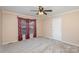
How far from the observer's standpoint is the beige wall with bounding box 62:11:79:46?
4730 millimetres

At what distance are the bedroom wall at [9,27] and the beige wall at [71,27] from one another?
3.35m

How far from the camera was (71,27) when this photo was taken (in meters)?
5.06

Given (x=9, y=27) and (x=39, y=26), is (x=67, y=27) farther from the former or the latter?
(x=9, y=27)

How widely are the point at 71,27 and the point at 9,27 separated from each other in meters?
3.90

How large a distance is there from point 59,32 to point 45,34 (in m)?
1.89

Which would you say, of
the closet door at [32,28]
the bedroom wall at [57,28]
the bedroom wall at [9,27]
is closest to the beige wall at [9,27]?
the bedroom wall at [9,27]

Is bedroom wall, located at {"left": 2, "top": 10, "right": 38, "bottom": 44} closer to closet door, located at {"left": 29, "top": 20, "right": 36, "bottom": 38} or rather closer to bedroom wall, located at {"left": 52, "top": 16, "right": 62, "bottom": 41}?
closet door, located at {"left": 29, "top": 20, "right": 36, "bottom": 38}

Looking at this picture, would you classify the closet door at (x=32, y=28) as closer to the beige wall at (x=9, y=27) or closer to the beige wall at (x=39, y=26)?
the beige wall at (x=39, y=26)

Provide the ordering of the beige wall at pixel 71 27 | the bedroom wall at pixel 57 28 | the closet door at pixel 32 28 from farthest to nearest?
1. the closet door at pixel 32 28
2. the bedroom wall at pixel 57 28
3. the beige wall at pixel 71 27

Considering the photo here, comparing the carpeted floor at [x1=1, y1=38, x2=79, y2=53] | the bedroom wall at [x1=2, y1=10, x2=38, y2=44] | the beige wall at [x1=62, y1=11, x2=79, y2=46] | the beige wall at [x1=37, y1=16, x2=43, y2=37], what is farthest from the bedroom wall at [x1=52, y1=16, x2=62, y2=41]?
the bedroom wall at [x1=2, y1=10, x2=38, y2=44]

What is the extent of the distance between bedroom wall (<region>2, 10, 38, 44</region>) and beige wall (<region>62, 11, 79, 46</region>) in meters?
3.35

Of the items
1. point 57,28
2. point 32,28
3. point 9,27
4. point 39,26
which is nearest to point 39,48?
point 9,27

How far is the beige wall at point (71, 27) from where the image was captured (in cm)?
473

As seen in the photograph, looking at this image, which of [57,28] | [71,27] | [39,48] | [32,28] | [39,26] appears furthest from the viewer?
[39,26]
